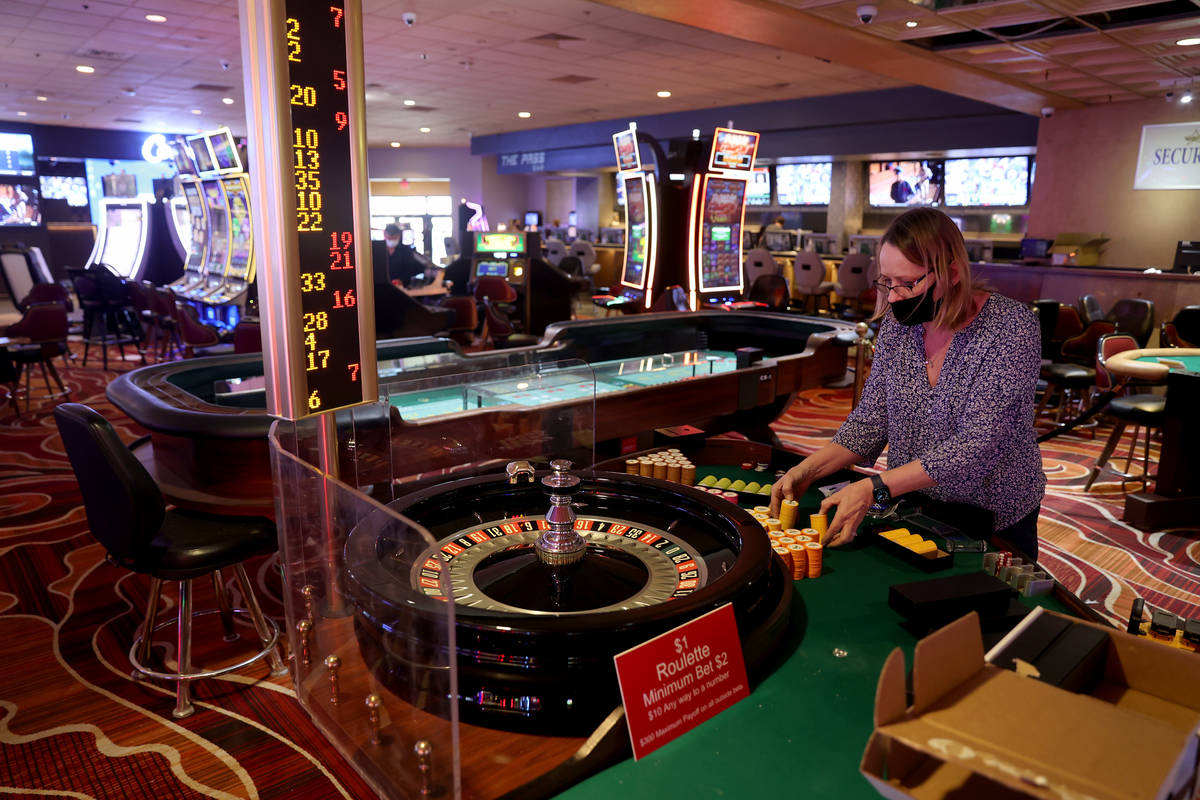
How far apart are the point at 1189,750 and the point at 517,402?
2.07m

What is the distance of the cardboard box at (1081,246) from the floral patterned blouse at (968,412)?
8831 millimetres

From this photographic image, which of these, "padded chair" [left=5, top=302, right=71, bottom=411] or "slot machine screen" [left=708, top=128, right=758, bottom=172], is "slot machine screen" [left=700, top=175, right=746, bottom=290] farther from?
"padded chair" [left=5, top=302, right=71, bottom=411]

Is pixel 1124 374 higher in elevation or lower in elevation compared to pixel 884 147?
lower

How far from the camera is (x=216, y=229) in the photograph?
29.4 ft

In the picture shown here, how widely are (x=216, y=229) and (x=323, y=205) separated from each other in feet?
25.9

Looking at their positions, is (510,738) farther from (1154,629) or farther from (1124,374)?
(1124,374)

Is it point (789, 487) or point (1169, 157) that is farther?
point (1169, 157)

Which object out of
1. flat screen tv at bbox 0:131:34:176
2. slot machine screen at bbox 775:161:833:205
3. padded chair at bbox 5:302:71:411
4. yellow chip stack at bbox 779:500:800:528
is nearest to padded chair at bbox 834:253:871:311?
slot machine screen at bbox 775:161:833:205

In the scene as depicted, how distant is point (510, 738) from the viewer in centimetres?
102

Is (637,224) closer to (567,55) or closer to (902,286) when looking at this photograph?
(567,55)

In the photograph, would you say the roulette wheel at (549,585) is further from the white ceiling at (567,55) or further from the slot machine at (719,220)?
the slot machine at (719,220)

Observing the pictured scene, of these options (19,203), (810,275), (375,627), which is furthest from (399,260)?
(19,203)

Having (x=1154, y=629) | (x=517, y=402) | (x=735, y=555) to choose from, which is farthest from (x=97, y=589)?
(x=1154, y=629)

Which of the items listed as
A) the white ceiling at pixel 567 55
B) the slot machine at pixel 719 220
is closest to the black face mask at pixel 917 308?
the white ceiling at pixel 567 55
